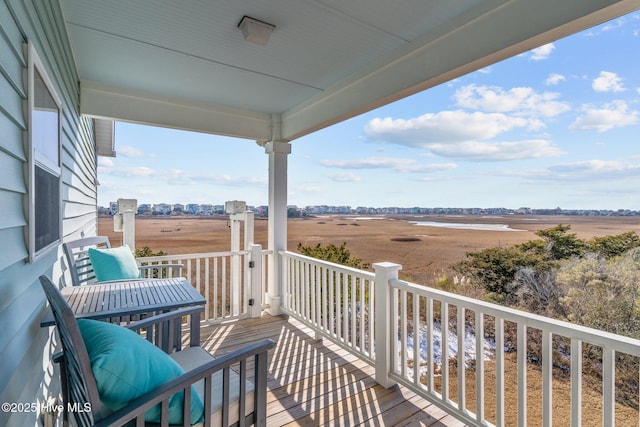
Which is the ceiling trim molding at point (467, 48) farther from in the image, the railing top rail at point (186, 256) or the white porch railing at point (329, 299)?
the railing top rail at point (186, 256)

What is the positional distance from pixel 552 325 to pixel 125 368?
191cm

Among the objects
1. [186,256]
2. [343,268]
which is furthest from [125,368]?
[186,256]

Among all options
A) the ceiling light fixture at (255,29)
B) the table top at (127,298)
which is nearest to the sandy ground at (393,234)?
the table top at (127,298)

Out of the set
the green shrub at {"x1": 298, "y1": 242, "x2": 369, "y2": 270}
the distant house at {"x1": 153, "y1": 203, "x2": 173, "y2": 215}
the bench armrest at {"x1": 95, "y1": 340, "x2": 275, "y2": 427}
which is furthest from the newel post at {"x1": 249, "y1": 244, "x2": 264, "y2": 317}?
the distant house at {"x1": 153, "y1": 203, "x2": 173, "y2": 215}

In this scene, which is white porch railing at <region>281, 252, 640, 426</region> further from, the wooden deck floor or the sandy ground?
the sandy ground

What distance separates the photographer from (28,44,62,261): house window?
4.13 feet

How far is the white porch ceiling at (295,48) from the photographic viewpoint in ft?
6.07

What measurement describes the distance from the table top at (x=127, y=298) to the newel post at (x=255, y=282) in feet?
5.56

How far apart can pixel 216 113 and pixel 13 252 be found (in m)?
3.05

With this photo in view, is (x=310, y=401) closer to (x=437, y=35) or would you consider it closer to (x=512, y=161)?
(x=437, y=35)

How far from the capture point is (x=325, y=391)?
8.20 ft

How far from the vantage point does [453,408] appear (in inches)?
81.4

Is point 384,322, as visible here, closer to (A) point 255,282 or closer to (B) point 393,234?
(A) point 255,282

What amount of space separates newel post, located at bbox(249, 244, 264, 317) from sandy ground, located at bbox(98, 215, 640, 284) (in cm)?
57
